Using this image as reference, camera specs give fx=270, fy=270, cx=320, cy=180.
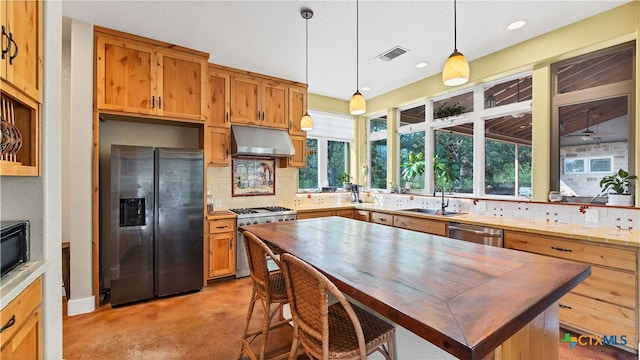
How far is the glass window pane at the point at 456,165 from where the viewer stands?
13.0 ft

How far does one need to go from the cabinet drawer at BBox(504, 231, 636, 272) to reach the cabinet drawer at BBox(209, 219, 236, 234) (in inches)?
127

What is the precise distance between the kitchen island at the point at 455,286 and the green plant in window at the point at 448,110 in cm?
276

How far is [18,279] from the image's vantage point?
1302mm

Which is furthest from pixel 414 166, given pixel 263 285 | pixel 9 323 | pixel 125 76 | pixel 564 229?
pixel 9 323

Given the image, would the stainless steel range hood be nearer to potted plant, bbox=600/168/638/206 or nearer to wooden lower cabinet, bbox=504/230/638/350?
wooden lower cabinet, bbox=504/230/638/350

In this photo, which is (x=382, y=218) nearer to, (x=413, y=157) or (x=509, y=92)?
(x=413, y=157)

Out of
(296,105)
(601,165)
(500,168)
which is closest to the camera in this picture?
(601,165)

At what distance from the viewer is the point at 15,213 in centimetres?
154

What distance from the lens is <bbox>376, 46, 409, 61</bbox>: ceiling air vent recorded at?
3.30 m

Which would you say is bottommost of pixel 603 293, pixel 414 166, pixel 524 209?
pixel 603 293

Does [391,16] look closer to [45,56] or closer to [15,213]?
[45,56]

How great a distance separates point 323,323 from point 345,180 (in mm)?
4295

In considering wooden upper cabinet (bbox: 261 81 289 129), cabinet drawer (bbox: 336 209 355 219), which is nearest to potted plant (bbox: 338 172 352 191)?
cabinet drawer (bbox: 336 209 355 219)

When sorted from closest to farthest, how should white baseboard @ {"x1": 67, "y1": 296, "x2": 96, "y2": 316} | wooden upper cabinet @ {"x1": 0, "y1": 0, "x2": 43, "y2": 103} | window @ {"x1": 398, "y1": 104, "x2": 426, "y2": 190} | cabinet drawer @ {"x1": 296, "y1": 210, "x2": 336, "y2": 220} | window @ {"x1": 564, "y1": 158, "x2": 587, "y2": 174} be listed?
wooden upper cabinet @ {"x1": 0, "y1": 0, "x2": 43, "y2": 103}, white baseboard @ {"x1": 67, "y1": 296, "x2": 96, "y2": 316}, window @ {"x1": 564, "y1": 158, "x2": 587, "y2": 174}, cabinet drawer @ {"x1": 296, "y1": 210, "x2": 336, "y2": 220}, window @ {"x1": 398, "y1": 104, "x2": 426, "y2": 190}
